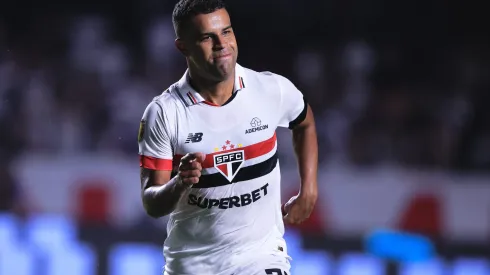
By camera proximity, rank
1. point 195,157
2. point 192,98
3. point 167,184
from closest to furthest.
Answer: point 195,157 < point 167,184 < point 192,98

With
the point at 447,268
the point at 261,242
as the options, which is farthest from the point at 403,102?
the point at 261,242

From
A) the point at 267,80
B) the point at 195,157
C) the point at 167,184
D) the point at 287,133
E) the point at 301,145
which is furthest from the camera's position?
the point at 287,133

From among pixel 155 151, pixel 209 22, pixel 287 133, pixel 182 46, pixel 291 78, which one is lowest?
pixel 287 133

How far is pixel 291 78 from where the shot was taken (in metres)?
10.3

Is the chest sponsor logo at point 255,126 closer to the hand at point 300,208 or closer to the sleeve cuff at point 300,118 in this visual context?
the sleeve cuff at point 300,118

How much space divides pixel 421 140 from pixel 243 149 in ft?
18.0

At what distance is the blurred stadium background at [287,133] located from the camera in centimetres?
768

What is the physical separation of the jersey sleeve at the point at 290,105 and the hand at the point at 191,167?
850mm

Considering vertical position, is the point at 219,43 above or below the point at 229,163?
above

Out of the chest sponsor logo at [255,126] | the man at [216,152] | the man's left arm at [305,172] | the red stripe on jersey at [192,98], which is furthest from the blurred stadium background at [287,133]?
the red stripe on jersey at [192,98]

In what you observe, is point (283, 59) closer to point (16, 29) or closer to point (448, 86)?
point (448, 86)

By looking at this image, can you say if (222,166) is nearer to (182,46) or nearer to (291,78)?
(182,46)

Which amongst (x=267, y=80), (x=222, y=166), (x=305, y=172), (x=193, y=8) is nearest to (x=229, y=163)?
(x=222, y=166)

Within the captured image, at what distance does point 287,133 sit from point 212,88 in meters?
4.98
